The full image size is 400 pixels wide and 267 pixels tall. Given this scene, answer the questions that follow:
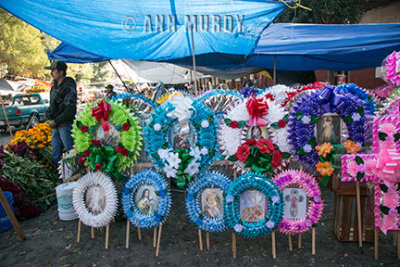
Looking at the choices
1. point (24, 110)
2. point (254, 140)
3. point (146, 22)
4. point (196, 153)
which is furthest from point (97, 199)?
point (24, 110)

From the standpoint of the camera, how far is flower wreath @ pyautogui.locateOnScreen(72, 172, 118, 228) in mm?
2928

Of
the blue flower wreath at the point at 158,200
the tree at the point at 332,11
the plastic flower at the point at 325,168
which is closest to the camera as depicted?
the plastic flower at the point at 325,168

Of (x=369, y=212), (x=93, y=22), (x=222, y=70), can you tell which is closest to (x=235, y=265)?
(x=369, y=212)

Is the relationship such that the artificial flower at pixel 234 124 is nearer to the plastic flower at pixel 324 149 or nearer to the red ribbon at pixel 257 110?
the red ribbon at pixel 257 110

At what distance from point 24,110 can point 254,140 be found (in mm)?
12802

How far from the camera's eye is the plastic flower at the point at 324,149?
8.57 ft

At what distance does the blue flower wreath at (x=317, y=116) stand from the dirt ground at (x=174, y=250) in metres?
0.92

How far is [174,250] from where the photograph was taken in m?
2.92

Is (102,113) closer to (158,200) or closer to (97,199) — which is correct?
(97,199)

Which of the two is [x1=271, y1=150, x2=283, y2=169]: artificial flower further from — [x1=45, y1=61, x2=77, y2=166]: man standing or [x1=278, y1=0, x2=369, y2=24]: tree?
[x1=278, y1=0, x2=369, y2=24]: tree

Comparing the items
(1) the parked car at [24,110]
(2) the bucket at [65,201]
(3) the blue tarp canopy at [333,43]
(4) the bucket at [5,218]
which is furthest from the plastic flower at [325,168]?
(1) the parked car at [24,110]

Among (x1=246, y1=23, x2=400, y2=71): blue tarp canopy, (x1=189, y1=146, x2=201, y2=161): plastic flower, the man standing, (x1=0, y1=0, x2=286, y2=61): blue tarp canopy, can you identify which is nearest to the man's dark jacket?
the man standing

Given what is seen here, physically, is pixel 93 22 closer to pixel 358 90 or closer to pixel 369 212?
pixel 358 90

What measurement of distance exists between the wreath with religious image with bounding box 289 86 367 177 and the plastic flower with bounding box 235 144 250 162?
1.49 feet
